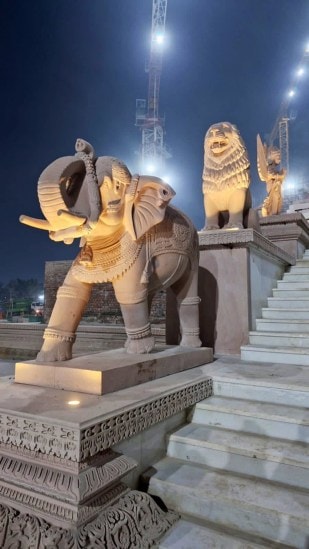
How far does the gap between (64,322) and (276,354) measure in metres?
1.88

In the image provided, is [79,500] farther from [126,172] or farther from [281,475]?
[126,172]

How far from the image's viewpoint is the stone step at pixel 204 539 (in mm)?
1396

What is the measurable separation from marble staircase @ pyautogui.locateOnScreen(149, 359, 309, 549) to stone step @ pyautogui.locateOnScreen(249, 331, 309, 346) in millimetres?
941

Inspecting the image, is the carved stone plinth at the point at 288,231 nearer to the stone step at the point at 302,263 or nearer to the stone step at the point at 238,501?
the stone step at the point at 302,263

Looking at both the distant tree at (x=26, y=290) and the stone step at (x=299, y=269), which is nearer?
the stone step at (x=299, y=269)

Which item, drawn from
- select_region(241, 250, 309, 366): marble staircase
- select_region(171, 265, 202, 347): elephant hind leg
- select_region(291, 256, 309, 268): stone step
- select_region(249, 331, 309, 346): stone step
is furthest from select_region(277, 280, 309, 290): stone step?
select_region(171, 265, 202, 347): elephant hind leg

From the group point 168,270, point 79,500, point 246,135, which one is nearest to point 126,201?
point 168,270

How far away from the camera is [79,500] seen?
4.17ft

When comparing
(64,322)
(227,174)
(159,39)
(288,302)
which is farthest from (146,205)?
(159,39)

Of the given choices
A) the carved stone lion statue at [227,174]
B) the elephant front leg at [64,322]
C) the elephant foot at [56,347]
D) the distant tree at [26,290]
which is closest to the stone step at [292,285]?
the carved stone lion statue at [227,174]

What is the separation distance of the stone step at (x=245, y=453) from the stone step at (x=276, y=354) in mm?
1227

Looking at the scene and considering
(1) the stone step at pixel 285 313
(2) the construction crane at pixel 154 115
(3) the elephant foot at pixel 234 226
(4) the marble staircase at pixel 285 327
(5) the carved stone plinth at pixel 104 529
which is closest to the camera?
(5) the carved stone plinth at pixel 104 529

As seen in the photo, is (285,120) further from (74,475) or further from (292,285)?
(74,475)

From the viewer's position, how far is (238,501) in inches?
60.5
